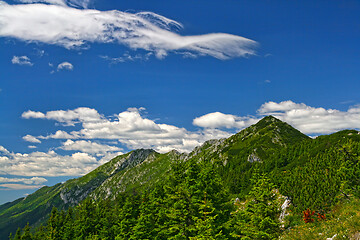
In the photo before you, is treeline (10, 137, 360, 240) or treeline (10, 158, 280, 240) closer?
treeline (10, 137, 360, 240)

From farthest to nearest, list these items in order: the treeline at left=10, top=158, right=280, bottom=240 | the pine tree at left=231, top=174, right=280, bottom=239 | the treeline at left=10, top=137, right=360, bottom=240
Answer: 1. the pine tree at left=231, top=174, right=280, bottom=239
2. the treeline at left=10, top=158, right=280, bottom=240
3. the treeline at left=10, top=137, right=360, bottom=240

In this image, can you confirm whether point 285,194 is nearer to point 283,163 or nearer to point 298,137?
point 283,163

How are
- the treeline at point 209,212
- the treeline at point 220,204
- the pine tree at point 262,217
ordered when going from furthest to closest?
the pine tree at point 262,217, the treeline at point 209,212, the treeline at point 220,204

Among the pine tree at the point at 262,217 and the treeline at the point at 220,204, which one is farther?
the pine tree at the point at 262,217

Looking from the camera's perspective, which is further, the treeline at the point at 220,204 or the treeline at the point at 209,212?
the treeline at the point at 209,212

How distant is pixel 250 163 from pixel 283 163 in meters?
31.7

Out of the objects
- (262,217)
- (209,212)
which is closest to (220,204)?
(209,212)

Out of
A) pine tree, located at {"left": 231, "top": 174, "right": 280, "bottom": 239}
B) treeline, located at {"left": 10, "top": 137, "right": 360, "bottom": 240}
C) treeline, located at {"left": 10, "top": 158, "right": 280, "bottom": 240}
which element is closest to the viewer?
treeline, located at {"left": 10, "top": 137, "right": 360, "bottom": 240}

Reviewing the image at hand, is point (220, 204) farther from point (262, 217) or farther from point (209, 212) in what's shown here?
point (262, 217)

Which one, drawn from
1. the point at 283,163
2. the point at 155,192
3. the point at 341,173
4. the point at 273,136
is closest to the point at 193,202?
the point at 341,173

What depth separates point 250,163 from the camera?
132m

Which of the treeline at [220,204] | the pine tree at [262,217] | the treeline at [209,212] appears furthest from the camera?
the pine tree at [262,217]

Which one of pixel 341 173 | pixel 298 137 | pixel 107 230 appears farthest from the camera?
pixel 298 137

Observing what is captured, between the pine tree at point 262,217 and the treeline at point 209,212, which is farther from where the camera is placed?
the pine tree at point 262,217
